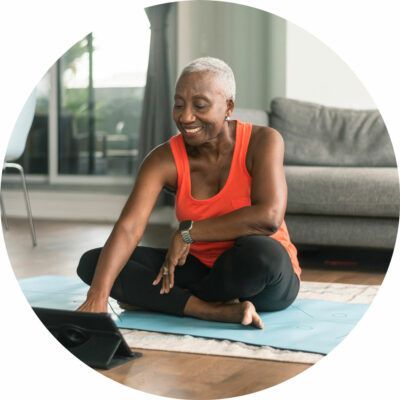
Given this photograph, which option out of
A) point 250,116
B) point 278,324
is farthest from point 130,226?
point 250,116

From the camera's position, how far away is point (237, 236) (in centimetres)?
172

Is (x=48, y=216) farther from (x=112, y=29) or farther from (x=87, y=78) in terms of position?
(x=112, y=29)

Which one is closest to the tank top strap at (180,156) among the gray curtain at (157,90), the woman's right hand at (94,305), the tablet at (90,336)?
the woman's right hand at (94,305)

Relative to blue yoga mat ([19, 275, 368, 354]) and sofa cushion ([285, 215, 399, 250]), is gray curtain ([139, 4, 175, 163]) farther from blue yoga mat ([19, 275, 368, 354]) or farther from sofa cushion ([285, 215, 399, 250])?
blue yoga mat ([19, 275, 368, 354])

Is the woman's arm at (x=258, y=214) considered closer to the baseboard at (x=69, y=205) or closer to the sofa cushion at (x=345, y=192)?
the sofa cushion at (x=345, y=192)

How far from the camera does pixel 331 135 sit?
3.42 m

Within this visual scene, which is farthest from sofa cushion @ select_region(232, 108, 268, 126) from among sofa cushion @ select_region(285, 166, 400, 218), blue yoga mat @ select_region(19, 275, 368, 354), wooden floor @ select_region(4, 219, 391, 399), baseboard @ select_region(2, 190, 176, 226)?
baseboard @ select_region(2, 190, 176, 226)

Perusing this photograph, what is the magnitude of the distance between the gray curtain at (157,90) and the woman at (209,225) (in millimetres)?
2747

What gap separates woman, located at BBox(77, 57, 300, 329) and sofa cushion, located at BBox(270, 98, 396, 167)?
1560mm

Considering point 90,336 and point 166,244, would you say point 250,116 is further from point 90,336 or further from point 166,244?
point 90,336

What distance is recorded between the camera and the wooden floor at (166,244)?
1.25 metres

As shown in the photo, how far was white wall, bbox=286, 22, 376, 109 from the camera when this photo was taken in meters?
4.10

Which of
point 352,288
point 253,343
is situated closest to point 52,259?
point 352,288

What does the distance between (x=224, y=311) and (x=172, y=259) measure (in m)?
0.21
